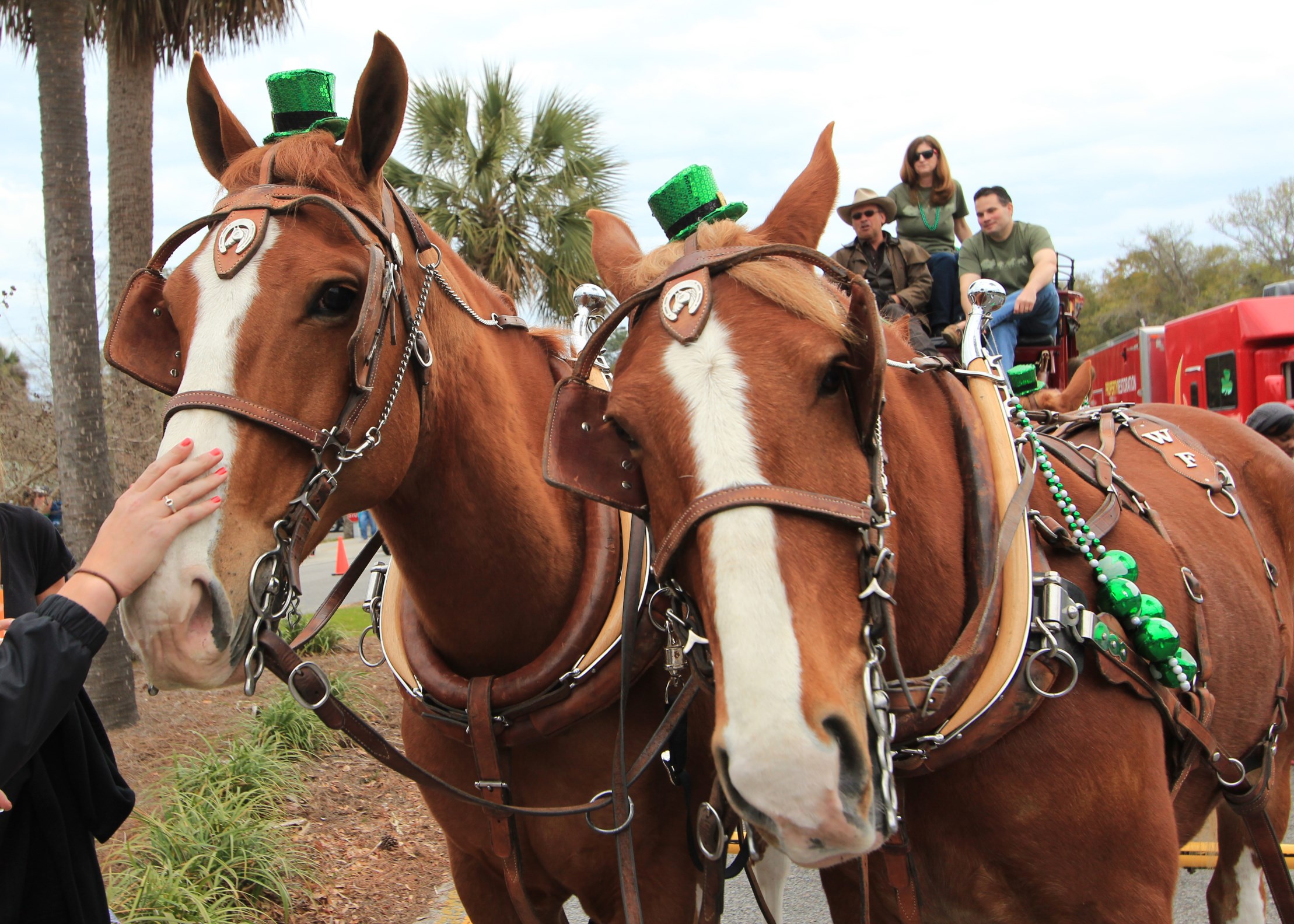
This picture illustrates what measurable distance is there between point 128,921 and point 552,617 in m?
2.22

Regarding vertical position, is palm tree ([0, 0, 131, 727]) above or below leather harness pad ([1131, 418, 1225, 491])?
above

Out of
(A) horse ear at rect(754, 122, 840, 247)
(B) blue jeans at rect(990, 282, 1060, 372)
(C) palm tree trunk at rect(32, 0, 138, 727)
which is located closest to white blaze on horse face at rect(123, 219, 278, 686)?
(A) horse ear at rect(754, 122, 840, 247)

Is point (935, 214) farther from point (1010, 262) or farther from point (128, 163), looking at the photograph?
point (128, 163)

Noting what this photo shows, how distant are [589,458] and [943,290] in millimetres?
3489

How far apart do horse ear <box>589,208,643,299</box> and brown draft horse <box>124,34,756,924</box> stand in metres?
0.40

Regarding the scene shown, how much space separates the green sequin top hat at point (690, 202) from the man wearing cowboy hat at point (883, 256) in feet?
8.04

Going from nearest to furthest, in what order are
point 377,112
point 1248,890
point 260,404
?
point 260,404 < point 377,112 < point 1248,890

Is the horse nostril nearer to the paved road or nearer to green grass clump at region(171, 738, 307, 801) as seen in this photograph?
green grass clump at region(171, 738, 307, 801)

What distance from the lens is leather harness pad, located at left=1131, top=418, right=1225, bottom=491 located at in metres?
3.01

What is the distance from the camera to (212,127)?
255cm

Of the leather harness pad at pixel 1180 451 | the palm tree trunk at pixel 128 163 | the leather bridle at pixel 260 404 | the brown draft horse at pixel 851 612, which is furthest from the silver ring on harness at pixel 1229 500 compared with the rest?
the palm tree trunk at pixel 128 163

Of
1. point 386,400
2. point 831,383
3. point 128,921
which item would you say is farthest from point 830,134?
point 128,921

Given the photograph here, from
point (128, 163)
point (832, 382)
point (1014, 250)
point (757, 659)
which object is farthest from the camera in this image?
point (128, 163)

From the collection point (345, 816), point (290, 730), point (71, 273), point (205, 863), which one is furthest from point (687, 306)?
A: point (71, 273)
